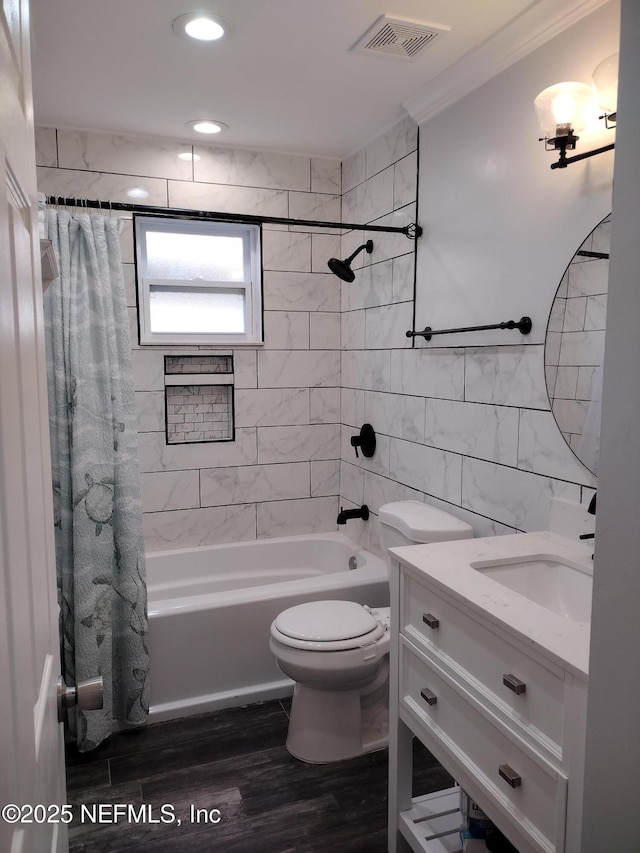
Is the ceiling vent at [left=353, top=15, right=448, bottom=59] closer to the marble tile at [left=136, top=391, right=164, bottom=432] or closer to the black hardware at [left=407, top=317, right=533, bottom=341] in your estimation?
the black hardware at [left=407, top=317, right=533, bottom=341]

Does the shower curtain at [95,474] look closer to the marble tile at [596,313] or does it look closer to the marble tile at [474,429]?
the marble tile at [474,429]

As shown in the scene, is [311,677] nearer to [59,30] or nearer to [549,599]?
[549,599]

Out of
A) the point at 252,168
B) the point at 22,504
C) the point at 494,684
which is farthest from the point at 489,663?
the point at 252,168

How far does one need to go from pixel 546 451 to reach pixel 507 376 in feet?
1.08

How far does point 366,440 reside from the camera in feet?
10.7

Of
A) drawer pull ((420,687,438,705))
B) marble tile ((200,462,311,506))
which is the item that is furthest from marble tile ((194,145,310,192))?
drawer pull ((420,687,438,705))

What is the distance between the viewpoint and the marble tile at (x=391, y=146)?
2822 millimetres

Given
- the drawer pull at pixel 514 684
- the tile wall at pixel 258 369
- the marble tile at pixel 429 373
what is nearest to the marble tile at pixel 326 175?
the tile wall at pixel 258 369

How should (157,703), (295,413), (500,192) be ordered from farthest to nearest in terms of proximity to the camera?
1. (295,413)
2. (157,703)
3. (500,192)

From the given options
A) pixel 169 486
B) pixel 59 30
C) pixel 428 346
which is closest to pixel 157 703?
pixel 169 486

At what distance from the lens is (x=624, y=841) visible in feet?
2.16

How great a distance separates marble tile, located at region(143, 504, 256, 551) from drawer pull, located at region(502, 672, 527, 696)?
Answer: 2.34 metres

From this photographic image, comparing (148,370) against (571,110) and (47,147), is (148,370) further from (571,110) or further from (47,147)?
(571,110)

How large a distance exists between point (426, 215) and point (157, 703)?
2.46 metres
